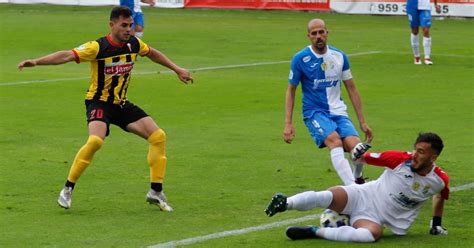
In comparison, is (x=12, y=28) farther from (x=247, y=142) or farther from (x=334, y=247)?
(x=334, y=247)

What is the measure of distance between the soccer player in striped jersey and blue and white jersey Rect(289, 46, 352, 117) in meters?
1.20

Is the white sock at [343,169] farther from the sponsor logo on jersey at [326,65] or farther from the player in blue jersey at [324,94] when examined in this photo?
the sponsor logo on jersey at [326,65]

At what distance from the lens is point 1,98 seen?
69.9 ft

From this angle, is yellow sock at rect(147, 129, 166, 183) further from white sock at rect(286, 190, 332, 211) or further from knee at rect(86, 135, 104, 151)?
white sock at rect(286, 190, 332, 211)

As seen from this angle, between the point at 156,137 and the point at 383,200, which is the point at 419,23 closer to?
the point at 156,137

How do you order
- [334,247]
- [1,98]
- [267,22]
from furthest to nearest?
1. [267,22]
2. [1,98]
3. [334,247]

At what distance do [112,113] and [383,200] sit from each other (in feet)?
10.5

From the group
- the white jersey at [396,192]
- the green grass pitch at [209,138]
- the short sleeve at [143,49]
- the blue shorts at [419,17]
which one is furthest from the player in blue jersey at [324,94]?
the blue shorts at [419,17]

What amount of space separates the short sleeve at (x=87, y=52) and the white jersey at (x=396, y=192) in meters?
3.12

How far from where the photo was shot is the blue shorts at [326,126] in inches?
488

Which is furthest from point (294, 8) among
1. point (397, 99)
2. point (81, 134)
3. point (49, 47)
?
point (81, 134)

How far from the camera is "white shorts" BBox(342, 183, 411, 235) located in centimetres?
1058

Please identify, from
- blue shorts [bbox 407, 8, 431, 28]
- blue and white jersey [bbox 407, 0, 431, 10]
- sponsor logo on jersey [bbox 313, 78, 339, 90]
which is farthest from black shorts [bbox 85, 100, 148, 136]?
blue and white jersey [bbox 407, 0, 431, 10]

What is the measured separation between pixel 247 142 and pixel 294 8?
97.6 ft
